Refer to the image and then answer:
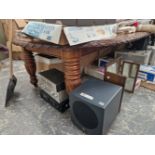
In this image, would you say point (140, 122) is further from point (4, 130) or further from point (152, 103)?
point (4, 130)

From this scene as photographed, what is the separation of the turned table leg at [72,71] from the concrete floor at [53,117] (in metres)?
0.28

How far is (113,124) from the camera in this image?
98cm

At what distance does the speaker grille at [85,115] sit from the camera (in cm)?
80

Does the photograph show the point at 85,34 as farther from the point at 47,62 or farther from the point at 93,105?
the point at 47,62

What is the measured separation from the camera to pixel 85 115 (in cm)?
84

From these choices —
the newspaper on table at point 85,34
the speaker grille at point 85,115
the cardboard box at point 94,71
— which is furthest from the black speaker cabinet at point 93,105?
the cardboard box at point 94,71

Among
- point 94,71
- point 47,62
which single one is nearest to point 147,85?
point 94,71

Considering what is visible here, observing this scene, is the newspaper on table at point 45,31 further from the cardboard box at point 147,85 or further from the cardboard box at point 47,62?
the cardboard box at point 147,85

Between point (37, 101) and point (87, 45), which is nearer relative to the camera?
point (87, 45)

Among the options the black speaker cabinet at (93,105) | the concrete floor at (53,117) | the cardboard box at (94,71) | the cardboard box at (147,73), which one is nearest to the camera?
the black speaker cabinet at (93,105)

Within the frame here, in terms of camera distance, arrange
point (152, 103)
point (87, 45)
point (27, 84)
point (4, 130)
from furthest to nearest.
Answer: point (27, 84), point (152, 103), point (4, 130), point (87, 45)

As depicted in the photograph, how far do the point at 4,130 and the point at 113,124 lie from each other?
0.72 m

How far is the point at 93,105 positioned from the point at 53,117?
0.42 m

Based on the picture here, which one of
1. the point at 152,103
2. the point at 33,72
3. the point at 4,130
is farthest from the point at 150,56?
the point at 4,130
